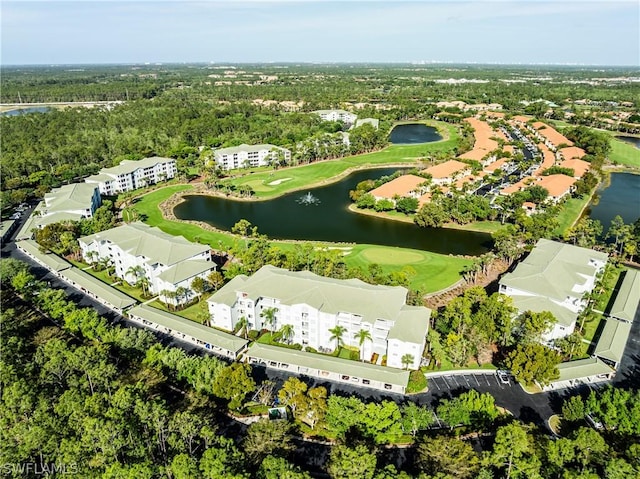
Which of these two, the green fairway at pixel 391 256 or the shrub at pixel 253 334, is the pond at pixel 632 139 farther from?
the shrub at pixel 253 334

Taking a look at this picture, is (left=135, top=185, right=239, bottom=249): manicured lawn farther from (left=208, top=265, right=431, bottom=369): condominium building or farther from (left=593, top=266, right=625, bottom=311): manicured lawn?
(left=593, top=266, right=625, bottom=311): manicured lawn

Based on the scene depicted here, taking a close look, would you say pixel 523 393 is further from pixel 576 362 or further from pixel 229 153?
pixel 229 153

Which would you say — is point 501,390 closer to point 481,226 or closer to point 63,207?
point 481,226

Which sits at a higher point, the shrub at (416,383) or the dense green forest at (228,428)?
the dense green forest at (228,428)

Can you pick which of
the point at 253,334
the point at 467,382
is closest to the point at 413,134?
the point at 253,334

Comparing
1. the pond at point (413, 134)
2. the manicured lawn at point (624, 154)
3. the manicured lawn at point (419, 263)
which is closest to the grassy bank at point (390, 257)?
the manicured lawn at point (419, 263)

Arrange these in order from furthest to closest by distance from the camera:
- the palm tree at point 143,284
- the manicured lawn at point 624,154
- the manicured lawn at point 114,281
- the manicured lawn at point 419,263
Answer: the manicured lawn at point 624,154
the manicured lawn at point 419,263
the manicured lawn at point 114,281
the palm tree at point 143,284

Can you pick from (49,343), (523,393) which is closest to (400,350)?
(523,393)

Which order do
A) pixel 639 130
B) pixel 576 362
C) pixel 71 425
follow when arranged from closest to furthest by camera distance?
pixel 71 425, pixel 576 362, pixel 639 130
